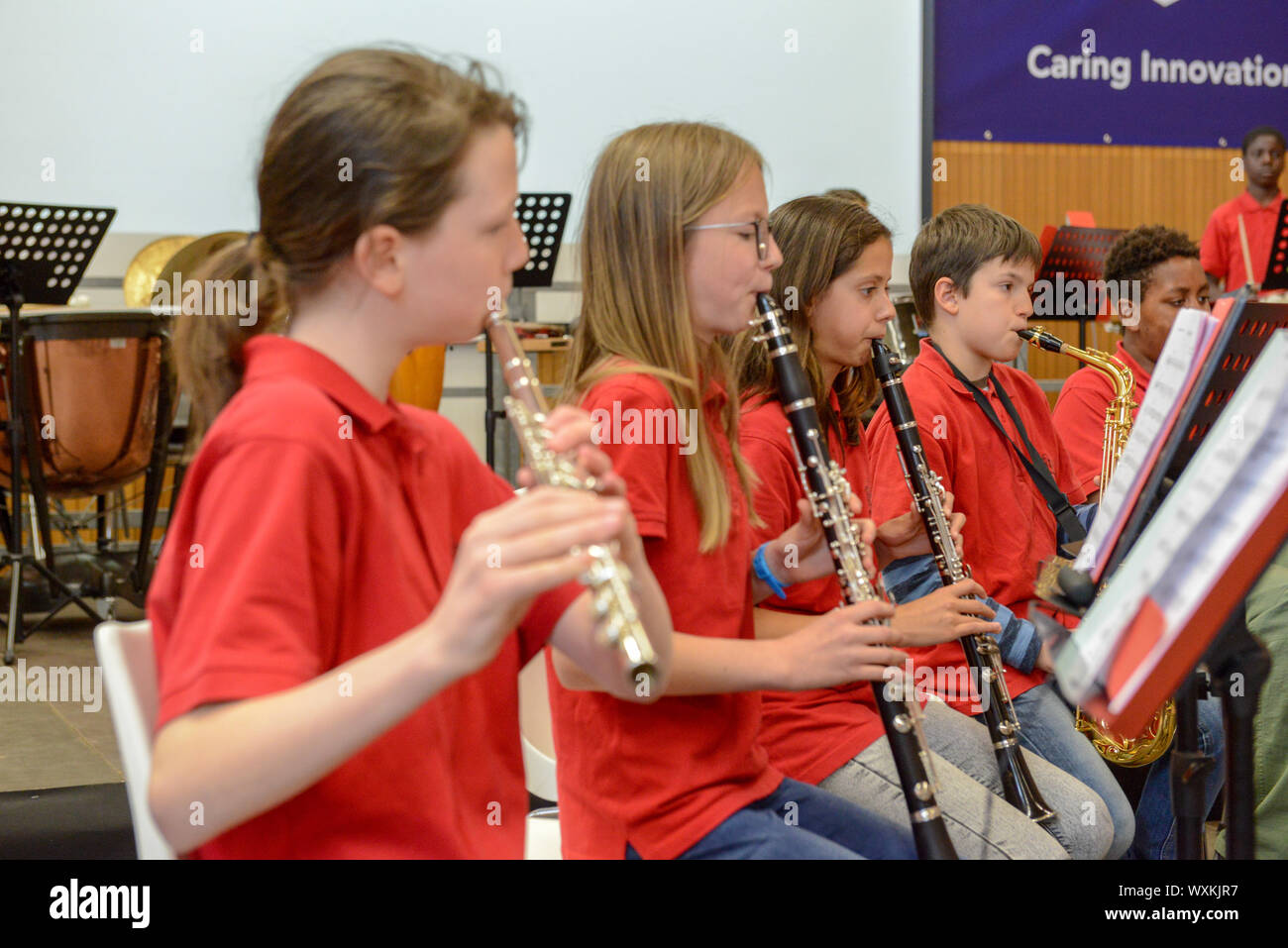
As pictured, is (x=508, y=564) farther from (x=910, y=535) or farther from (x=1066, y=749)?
(x=1066, y=749)

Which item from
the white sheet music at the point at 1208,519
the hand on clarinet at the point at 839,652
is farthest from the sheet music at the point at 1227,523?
the hand on clarinet at the point at 839,652

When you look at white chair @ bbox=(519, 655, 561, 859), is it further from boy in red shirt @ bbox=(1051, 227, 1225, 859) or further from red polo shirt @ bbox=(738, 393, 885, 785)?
boy in red shirt @ bbox=(1051, 227, 1225, 859)

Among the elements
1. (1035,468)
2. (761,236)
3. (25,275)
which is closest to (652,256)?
(761,236)

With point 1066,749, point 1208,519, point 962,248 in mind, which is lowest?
point 1066,749

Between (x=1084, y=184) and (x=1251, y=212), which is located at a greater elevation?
(x=1084, y=184)

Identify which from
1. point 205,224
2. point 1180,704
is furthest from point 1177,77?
point 1180,704

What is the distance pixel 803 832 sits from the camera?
1385 millimetres

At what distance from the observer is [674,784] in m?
1.37

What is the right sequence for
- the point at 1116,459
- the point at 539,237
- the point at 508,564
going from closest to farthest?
the point at 508,564 < the point at 1116,459 < the point at 539,237

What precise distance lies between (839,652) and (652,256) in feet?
1.72

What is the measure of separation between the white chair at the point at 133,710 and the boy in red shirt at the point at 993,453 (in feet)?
4.22

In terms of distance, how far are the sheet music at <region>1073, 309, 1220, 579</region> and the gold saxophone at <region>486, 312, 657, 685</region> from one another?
0.58 meters
